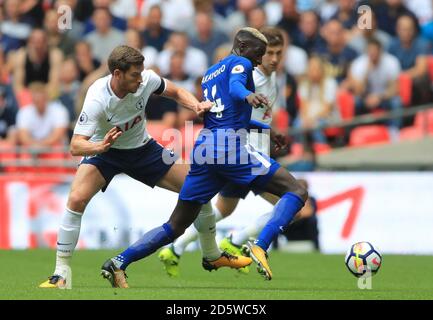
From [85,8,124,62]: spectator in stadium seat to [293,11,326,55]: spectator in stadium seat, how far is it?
3.19m

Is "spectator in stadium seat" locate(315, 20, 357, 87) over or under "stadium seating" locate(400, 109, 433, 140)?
over

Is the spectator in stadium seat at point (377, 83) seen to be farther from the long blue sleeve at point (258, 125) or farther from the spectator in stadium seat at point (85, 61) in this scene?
the long blue sleeve at point (258, 125)

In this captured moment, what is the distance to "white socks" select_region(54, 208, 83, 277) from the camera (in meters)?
10.5

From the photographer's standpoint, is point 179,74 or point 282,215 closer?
point 282,215

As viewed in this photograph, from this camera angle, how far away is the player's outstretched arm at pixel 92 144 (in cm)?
978

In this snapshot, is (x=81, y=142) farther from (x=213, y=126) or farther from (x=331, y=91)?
(x=331, y=91)

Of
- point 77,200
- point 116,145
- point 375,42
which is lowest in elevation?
point 77,200

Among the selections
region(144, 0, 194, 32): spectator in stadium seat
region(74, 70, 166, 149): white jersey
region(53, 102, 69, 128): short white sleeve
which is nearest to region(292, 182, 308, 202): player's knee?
region(74, 70, 166, 149): white jersey

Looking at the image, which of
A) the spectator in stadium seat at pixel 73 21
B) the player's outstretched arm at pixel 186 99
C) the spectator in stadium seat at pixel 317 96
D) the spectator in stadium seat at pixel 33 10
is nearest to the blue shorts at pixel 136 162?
the player's outstretched arm at pixel 186 99

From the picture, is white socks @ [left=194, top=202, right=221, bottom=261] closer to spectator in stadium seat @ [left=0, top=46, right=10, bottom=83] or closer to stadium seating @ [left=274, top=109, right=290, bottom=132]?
stadium seating @ [left=274, top=109, right=290, bottom=132]

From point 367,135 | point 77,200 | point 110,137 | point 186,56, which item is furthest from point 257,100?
point 186,56

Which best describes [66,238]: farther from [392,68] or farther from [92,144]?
[392,68]

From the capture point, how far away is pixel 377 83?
1914 centimetres

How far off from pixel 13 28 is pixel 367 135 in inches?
270
